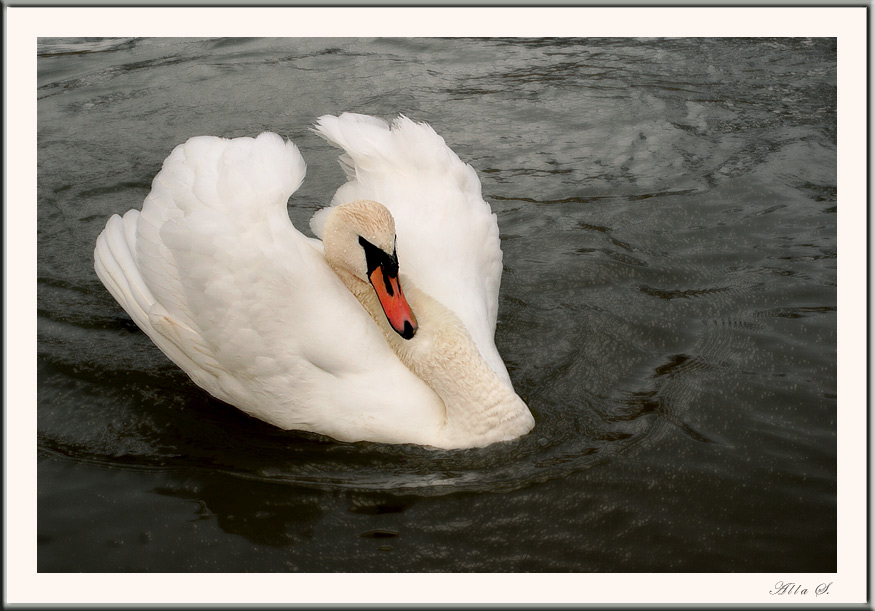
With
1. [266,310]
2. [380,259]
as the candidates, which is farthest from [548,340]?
[266,310]

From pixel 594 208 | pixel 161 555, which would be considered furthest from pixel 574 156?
pixel 161 555

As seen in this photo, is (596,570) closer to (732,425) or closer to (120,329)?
(732,425)

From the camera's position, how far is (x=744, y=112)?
349 inches

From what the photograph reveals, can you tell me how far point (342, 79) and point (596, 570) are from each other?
287 inches

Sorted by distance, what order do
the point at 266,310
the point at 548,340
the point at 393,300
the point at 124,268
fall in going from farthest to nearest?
1. the point at 548,340
2. the point at 124,268
3. the point at 393,300
4. the point at 266,310

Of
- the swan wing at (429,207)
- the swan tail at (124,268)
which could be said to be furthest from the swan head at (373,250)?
the swan tail at (124,268)

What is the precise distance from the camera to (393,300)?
15.6ft

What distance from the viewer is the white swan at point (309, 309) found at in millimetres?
4648

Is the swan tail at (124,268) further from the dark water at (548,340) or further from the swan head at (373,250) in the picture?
the swan head at (373,250)

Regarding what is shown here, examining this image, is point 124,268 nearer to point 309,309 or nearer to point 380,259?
point 309,309

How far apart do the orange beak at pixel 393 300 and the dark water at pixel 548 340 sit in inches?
25.7

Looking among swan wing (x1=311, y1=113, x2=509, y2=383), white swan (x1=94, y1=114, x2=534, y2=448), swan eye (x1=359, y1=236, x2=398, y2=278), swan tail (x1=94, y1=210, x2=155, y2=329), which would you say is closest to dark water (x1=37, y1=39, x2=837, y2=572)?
white swan (x1=94, y1=114, x2=534, y2=448)

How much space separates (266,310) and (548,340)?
2.02 m

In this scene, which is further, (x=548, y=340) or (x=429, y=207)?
(x=548, y=340)
